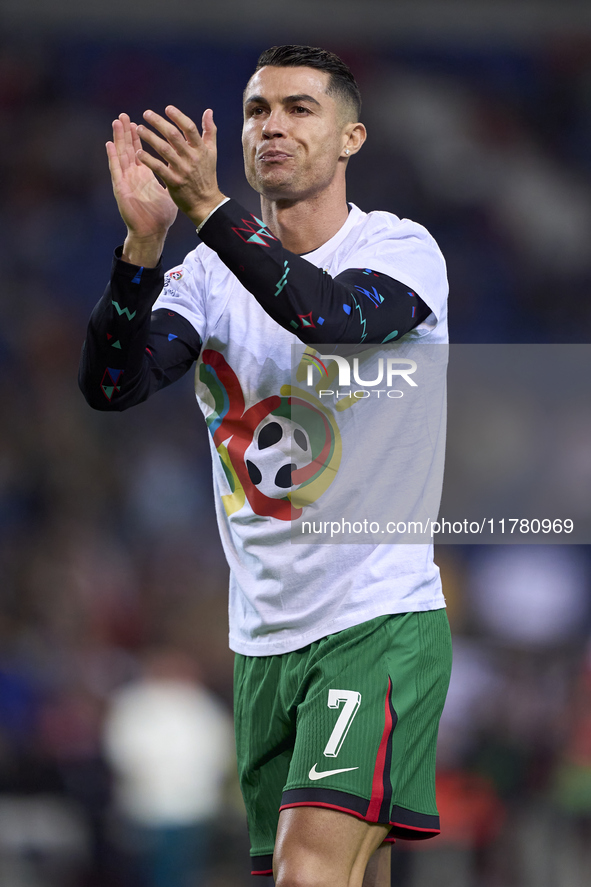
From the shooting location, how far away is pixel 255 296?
2.01 m

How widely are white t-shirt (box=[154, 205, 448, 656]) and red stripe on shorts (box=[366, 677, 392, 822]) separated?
210mm

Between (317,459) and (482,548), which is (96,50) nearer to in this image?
(482,548)

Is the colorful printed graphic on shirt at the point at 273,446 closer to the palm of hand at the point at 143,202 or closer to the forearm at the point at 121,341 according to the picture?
the forearm at the point at 121,341

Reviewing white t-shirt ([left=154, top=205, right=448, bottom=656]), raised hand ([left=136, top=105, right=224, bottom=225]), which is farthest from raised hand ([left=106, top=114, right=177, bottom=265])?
white t-shirt ([left=154, top=205, right=448, bottom=656])

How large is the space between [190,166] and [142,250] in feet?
0.97

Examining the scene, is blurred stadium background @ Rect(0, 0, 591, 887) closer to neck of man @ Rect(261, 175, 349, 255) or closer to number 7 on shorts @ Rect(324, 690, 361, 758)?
number 7 on shorts @ Rect(324, 690, 361, 758)

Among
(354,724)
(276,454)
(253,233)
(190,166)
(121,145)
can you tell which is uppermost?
(121,145)

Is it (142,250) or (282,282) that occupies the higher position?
(142,250)

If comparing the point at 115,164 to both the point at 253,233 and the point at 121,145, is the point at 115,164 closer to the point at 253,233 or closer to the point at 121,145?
the point at 121,145

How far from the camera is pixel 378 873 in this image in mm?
2285

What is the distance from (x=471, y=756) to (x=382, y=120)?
3.99 m

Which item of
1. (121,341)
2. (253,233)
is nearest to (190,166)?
(253,233)

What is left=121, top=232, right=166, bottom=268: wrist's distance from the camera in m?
2.22

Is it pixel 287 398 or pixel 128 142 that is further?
pixel 287 398
